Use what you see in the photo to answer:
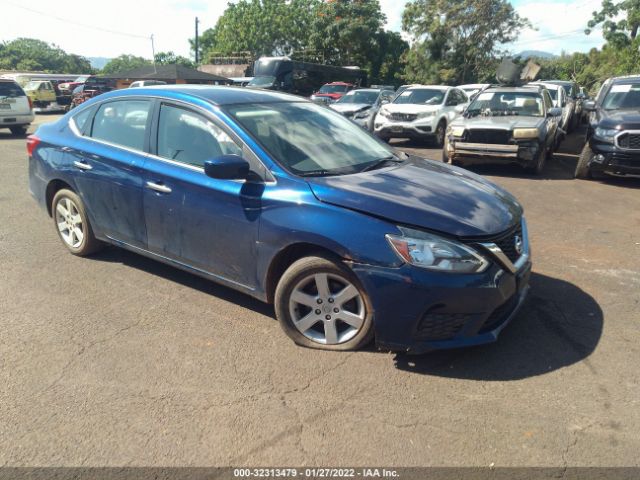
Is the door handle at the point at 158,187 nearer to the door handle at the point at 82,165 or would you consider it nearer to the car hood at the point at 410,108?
the door handle at the point at 82,165

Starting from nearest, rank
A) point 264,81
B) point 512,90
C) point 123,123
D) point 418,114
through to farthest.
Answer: point 123,123
point 512,90
point 418,114
point 264,81

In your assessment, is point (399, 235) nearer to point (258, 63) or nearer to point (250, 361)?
point (250, 361)

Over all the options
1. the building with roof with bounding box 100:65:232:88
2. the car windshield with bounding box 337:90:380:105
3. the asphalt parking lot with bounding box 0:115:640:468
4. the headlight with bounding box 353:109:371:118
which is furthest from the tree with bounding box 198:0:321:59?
the asphalt parking lot with bounding box 0:115:640:468

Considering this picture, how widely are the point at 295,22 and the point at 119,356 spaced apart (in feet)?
166

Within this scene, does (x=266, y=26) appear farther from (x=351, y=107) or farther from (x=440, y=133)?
(x=440, y=133)

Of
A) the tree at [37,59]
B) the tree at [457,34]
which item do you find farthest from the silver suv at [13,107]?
the tree at [37,59]

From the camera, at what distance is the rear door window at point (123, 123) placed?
4.28 meters

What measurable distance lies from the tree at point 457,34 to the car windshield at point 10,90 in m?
29.6

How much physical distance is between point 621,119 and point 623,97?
1437 millimetres

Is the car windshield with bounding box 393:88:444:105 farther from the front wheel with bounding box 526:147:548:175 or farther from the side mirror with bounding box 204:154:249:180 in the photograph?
the side mirror with bounding box 204:154:249:180

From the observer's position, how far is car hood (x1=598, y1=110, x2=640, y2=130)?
814 centimetres

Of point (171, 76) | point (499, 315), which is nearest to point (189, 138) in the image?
point (499, 315)

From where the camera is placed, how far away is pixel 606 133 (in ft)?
27.6

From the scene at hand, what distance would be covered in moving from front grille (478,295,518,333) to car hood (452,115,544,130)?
6.73 m
